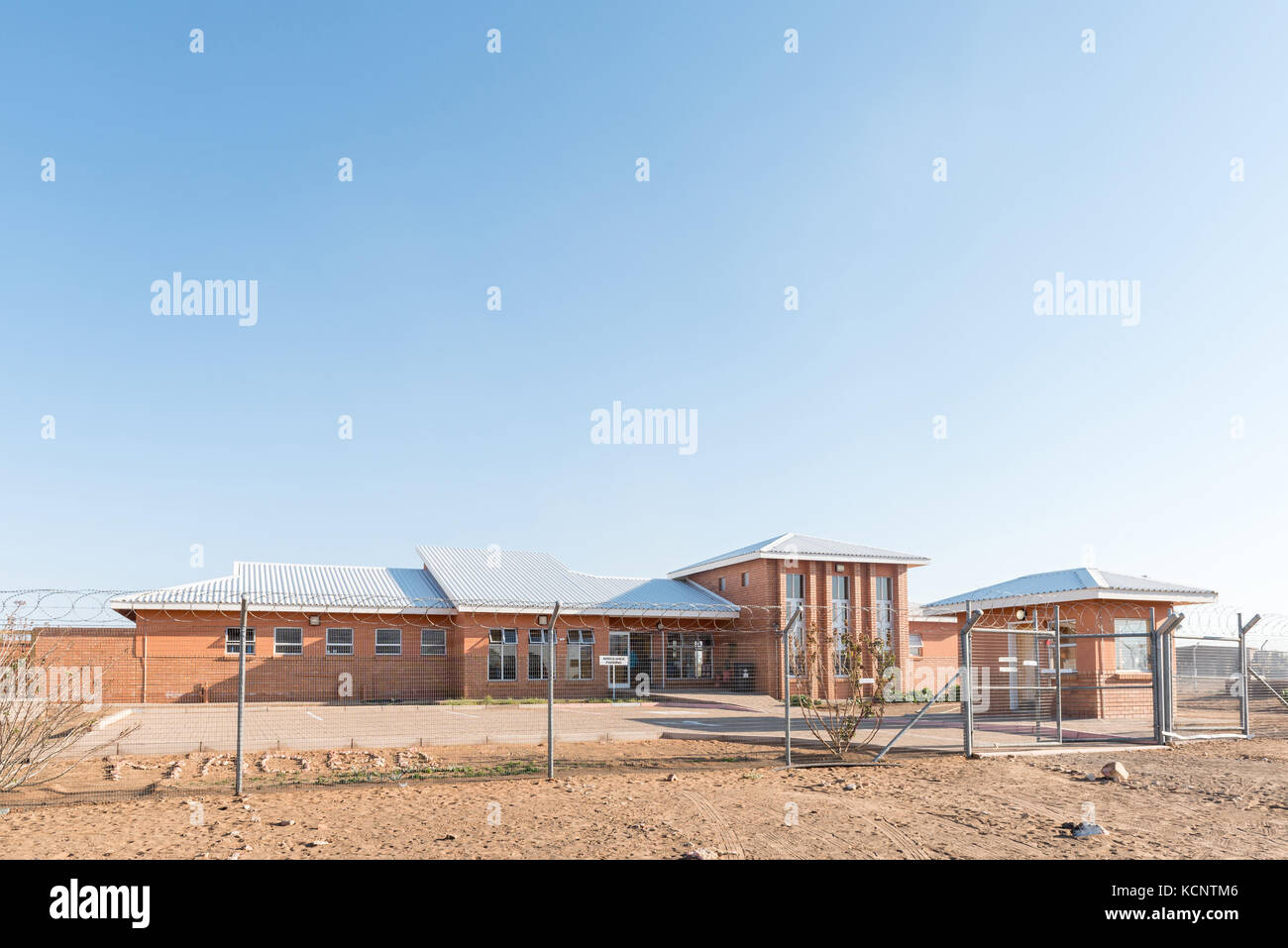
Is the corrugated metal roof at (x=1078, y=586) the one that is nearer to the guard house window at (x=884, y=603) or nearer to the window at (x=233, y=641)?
the guard house window at (x=884, y=603)

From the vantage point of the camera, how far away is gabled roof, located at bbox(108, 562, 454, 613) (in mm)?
27859

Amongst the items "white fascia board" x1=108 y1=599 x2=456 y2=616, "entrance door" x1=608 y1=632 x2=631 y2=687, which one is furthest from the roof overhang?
"white fascia board" x1=108 y1=599 x2=456 y2=616

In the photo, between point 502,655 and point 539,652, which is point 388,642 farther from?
point 539,652

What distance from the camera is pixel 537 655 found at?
3158cm

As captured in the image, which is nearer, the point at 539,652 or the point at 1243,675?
the point at 1243,675

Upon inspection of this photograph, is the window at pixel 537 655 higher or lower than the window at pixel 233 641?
lower

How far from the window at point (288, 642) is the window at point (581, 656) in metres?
8.78

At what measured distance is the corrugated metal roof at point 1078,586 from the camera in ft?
74.4

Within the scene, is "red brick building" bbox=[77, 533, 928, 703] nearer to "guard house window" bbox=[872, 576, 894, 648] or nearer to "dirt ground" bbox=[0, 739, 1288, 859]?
"guard house window" bbox=[872, 576, 894, 648]

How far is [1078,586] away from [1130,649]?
204cm

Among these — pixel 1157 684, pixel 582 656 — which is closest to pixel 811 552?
pixel 582 656

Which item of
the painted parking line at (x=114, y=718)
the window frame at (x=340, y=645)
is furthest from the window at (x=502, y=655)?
the painted parking line at (x=114, y=718)
